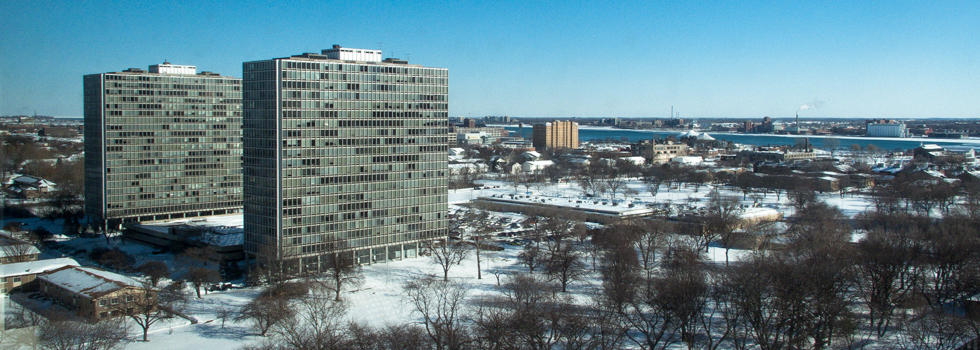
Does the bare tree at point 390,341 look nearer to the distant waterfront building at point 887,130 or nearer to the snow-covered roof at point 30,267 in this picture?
the snow-covered roof at point 30,267

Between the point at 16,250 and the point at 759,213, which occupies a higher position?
the point at 759,213

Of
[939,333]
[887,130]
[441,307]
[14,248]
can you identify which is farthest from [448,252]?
Result: [887,130]

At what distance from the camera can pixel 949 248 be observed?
24.5m

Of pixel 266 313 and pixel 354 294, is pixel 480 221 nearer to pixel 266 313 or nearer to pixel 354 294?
pixel 354 294

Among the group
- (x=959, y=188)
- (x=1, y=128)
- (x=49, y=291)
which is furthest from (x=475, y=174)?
(x=1, y=128)

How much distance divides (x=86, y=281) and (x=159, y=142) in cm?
1927

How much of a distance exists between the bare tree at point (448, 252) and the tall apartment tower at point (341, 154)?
75cm

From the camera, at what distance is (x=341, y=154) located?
30.3 metres

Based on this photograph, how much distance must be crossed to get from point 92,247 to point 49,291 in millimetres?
12302

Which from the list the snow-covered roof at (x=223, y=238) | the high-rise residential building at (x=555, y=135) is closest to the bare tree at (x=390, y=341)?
the snow-covered roof at (x=223, y=238)

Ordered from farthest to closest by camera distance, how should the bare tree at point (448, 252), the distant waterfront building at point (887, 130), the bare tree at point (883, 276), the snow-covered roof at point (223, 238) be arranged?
the distant waterfront building at point (887, 130) < the snow-covered roof at point (223, 238) < the bare tree at point (448, 252) < the bare tree at point (883, 276)

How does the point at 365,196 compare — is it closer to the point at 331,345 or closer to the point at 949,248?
the point at 331,345

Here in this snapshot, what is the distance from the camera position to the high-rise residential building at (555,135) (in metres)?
135

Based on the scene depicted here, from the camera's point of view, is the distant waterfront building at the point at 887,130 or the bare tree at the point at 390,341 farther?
the distant waterfront building at the point at 887,130
